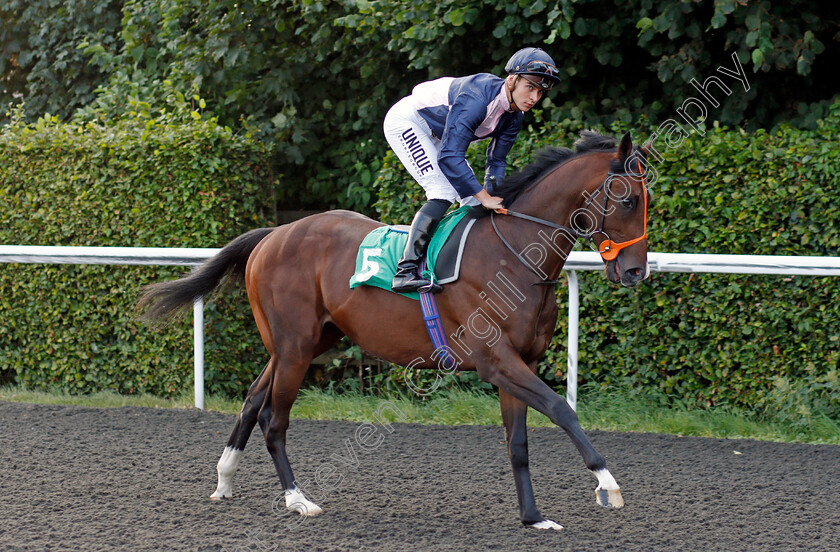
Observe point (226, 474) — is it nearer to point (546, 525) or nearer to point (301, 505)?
point (301, 505)

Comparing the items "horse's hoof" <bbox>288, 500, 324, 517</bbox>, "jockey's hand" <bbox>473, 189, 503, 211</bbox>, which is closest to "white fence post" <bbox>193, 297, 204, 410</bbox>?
"horse's hoof" <bbox>288, 500, 324, 517</bbox>

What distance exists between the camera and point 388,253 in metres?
4.16

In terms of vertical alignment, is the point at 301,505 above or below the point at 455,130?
below

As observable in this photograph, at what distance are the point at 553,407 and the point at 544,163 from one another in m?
1.16

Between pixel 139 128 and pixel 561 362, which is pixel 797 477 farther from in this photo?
pixel 139 128

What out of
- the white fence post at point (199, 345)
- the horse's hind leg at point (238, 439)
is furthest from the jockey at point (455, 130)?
the white fence post at point (199, 345)

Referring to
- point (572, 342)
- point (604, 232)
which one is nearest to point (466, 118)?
point (604, 232)

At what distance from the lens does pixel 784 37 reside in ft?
19.6

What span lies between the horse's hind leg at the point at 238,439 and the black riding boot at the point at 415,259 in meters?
1.01

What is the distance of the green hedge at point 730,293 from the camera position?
207 inches

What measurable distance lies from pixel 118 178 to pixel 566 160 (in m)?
4.21

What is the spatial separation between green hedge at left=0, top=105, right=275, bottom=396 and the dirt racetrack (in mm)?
907

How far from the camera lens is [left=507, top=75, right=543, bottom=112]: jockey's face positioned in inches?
151

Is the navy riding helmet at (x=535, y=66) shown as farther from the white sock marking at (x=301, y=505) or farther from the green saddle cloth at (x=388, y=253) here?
the white sock marking at (x=301, y=505)
